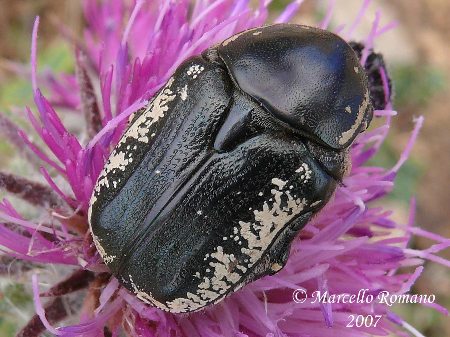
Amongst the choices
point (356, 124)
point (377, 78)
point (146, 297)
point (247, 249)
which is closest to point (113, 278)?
point (146, 297)

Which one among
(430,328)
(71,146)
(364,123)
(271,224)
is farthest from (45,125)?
(430,328)

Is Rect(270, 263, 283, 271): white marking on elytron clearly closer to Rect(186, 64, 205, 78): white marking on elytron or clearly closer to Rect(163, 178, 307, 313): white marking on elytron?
Rect(163, 178, 307, 313): white marking on elytron

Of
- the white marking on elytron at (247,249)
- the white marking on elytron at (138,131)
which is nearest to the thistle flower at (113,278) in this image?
the white marking on elytron at (138,131)

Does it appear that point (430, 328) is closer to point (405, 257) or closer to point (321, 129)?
point (405, 257)

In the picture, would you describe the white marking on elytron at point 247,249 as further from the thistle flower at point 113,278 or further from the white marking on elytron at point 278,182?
the thistle flower at point 113,278

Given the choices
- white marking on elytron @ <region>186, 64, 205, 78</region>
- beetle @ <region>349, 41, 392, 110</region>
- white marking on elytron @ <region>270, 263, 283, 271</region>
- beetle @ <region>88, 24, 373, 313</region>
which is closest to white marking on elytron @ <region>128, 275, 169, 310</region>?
beetle @ <region>88, 24, 373, 313</region>

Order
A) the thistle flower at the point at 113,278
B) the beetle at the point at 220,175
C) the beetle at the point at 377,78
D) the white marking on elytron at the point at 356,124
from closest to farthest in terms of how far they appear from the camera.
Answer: the beetle at the point at 220,175 → the white marking on elytron at the point at 356,124 → the thistle flower at the point at 113,278 → the beetle at the point at 377,78

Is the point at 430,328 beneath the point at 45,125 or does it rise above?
beneath
